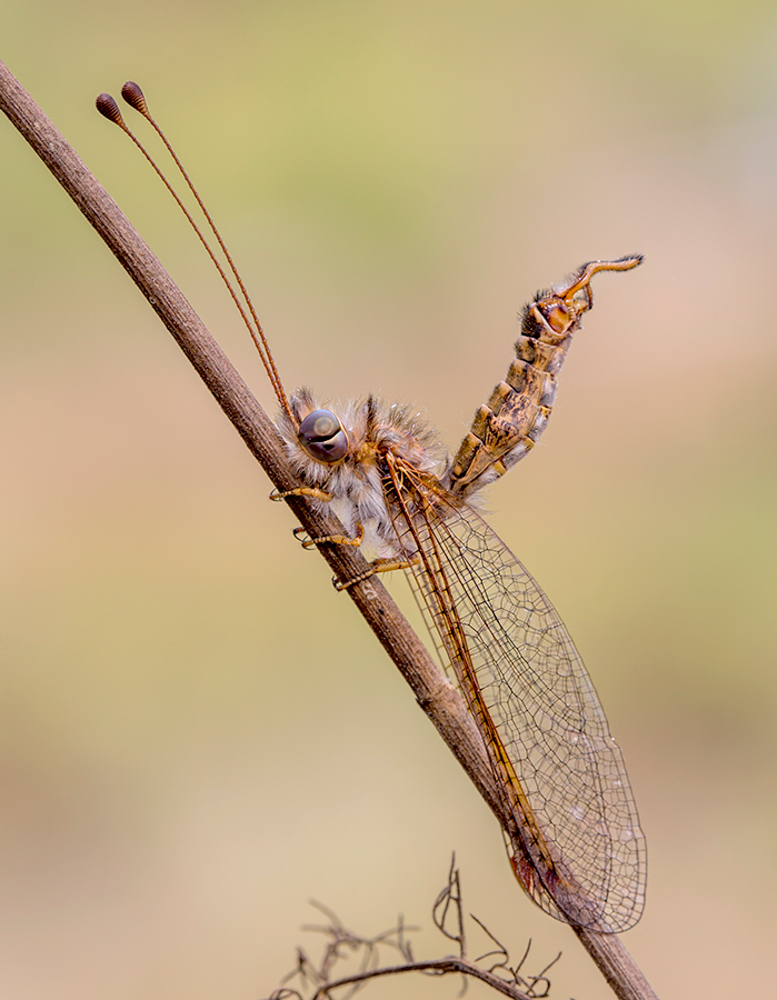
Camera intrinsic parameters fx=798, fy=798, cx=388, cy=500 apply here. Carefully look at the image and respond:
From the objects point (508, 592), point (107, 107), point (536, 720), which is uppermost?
point (107, 107)

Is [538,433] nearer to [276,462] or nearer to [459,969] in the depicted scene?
[276,462]

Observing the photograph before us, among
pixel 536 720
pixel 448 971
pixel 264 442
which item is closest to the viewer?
pixel 448 971

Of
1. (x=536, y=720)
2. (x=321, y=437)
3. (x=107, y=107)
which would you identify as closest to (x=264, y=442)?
(x=321, y=437)

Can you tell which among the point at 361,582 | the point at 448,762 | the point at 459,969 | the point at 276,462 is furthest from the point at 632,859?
the point at 448,762

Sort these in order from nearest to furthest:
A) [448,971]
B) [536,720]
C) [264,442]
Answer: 1. [448,971]
2. [264,442]
3. [536,720]

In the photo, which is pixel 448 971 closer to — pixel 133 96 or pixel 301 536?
pixel 301 536

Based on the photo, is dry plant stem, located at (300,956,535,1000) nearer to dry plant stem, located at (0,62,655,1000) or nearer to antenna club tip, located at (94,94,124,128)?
dry plant stem, located at (0,62,655,1000)

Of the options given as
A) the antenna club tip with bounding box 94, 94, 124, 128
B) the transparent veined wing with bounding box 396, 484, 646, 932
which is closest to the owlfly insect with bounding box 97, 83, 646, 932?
the transparent veined wing with bounding box 396, 484, 646, 932
